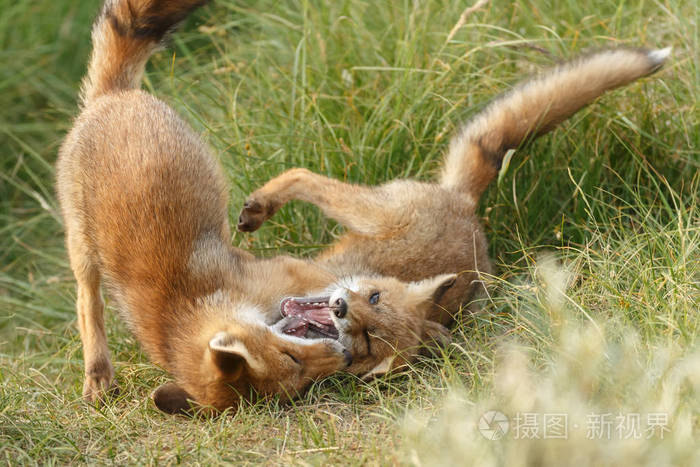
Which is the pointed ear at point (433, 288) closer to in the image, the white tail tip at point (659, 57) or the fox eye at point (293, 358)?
the fox eye at point (293, 358)

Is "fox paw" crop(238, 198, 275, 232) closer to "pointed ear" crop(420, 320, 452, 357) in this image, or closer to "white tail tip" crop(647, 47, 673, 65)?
"pointed ear" crop(420, 320, 452, 357)

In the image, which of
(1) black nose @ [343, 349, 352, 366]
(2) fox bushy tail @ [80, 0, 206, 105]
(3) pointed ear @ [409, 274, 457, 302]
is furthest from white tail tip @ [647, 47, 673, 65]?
(2) fox bushy tail @ [80, 0, 206, 105]

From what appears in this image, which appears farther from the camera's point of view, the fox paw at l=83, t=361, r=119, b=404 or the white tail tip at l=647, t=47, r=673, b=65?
the white tail tip at l=647, t=47, r=673, b=65

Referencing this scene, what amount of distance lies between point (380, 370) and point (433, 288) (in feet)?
1.96

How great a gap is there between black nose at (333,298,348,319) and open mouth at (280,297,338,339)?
0.12 ft

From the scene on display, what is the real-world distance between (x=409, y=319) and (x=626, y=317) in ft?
3.76

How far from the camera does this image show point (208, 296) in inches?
155

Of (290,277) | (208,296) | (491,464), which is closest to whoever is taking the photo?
(491,464)

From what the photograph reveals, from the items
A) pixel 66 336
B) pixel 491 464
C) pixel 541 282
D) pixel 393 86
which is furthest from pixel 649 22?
pixel 66 336

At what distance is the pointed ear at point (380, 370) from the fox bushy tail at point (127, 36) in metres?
2.39

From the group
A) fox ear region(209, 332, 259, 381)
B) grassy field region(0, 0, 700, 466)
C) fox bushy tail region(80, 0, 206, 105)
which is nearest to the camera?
grassy field region(0, 0, 700, 466)

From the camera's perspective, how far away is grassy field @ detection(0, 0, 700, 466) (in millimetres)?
2852

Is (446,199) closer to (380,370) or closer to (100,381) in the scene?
(380,370)

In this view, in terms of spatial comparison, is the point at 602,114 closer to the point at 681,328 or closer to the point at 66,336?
the point at 681,328
